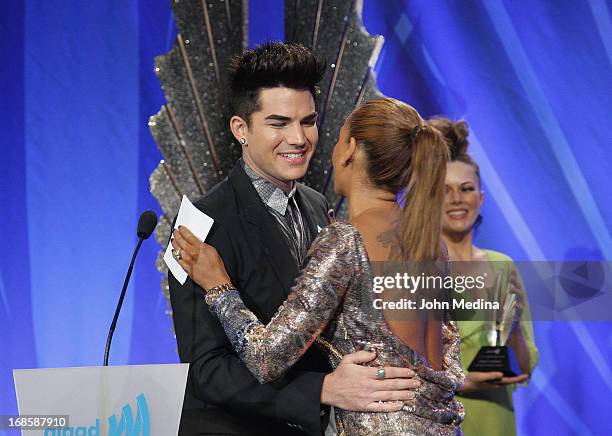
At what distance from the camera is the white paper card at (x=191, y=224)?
1.99 metres

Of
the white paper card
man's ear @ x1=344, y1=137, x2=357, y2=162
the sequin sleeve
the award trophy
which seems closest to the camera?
the sequin sleeve

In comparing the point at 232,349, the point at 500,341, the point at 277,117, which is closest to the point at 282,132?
the point at 277,117

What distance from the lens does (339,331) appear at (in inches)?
72.0

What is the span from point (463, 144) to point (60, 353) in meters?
1.75

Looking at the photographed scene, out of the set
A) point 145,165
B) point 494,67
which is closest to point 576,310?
point 494,67

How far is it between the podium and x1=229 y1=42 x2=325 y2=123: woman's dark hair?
88cm

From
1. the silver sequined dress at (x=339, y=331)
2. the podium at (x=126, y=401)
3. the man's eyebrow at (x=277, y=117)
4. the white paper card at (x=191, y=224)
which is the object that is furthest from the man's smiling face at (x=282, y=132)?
the podium at (x=126, y=401)

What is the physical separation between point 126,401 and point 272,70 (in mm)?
1000

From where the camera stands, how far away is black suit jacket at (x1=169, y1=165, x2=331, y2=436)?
192 centimetres

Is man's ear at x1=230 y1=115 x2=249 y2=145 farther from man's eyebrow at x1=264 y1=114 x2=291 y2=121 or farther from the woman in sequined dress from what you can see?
the woman in sequined dress

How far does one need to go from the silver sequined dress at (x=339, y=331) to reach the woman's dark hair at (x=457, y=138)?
4.47 ft

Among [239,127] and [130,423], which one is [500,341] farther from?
[130,423]

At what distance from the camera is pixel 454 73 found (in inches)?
124

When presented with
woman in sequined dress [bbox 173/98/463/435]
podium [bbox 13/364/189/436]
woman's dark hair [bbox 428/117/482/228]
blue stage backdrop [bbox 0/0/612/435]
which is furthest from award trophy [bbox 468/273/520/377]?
podium [bbox 13/364/189/436]
